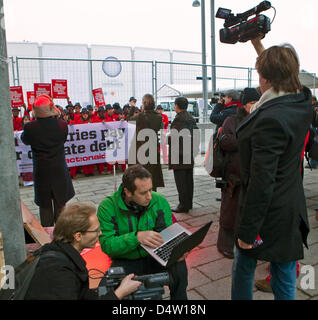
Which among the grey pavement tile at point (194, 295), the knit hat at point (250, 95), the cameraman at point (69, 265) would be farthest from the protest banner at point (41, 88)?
the cameraman at point (69, 265)

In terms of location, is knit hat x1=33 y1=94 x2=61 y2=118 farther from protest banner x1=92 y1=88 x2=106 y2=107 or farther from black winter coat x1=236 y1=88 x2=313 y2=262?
protest banner x1=92 y1=88 x2=106 y2=107

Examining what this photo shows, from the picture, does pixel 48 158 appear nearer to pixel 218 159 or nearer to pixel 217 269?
pixel 218 159

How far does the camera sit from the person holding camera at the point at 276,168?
1.72 meters

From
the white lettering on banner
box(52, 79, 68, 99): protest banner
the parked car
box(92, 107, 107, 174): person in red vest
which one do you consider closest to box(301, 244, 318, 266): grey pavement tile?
the white lettering on banner

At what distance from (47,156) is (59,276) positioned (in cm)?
259

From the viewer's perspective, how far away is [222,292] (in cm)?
285

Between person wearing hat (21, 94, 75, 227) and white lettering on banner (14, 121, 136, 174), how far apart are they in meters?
3.47

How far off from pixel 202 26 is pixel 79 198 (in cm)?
822

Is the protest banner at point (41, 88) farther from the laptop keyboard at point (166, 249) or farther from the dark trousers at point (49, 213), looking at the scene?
the laptop keyboard at point (166, 249)

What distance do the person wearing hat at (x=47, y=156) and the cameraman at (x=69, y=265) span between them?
2.19 metres

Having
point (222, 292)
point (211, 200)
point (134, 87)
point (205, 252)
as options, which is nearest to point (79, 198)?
point (211, 200)

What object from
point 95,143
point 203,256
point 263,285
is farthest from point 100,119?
point 263,285

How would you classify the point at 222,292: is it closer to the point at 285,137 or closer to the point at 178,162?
the point at 285,137

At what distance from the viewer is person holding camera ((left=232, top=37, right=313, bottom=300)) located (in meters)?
1.72
